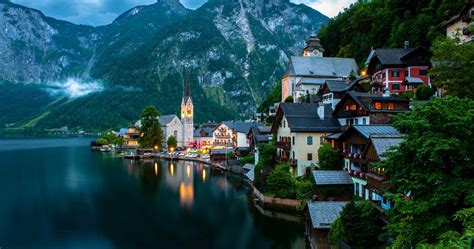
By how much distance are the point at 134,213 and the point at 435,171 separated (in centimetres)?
3432

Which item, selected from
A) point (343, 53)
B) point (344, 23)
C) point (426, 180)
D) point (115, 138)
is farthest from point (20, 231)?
point (115, 138)

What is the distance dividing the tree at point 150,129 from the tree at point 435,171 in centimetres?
10175

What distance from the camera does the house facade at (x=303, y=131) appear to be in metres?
42.2

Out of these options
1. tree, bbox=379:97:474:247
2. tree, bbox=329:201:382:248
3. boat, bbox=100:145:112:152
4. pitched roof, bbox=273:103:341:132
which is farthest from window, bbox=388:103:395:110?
boat, bbox=100:145:112:152

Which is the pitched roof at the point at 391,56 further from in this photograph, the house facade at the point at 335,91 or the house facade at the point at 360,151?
the house facade at the point at 360,151

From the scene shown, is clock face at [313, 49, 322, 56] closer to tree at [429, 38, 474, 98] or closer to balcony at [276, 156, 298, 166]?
balcony at [276, 156, 298, 166]

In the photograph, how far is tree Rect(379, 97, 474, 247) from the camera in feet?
46.4

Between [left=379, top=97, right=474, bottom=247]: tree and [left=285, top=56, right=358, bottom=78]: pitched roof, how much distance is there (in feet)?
213

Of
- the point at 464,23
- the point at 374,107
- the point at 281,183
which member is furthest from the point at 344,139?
the point at 464,23

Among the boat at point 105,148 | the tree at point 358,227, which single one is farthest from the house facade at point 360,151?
the boat at point 105,148

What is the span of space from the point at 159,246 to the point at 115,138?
121 meters

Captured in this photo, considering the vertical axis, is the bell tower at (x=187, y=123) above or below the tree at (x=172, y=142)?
above

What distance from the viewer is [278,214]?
37.5 m

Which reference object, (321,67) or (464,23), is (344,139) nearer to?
(464,23)
